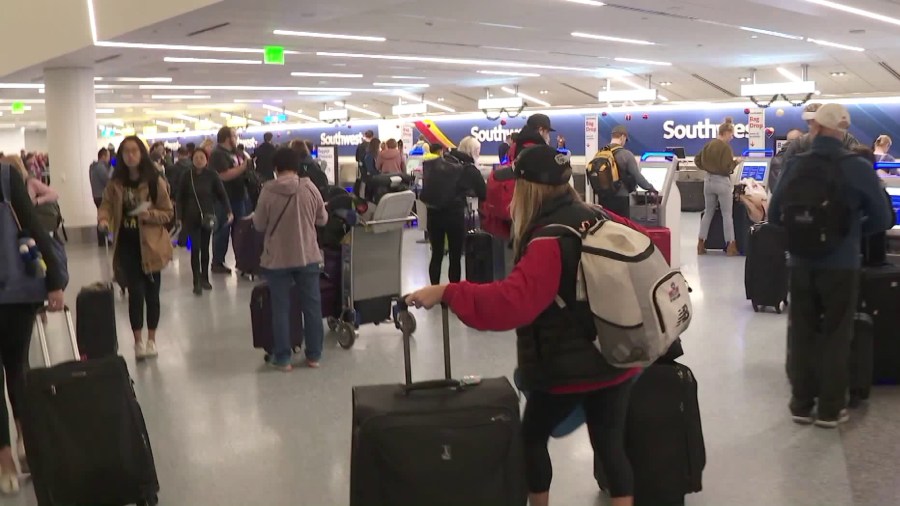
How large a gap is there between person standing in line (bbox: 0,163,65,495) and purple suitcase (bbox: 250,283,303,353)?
2.31 metres

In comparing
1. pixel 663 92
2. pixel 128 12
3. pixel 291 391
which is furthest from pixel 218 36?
pixel 663 92

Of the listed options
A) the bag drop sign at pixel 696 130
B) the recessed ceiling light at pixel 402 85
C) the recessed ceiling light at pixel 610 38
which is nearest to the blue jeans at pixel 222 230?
the recessed ceiling light at pixel 610 38

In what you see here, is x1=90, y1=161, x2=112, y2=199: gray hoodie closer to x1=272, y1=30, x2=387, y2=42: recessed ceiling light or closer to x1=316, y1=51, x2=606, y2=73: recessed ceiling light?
x1=316, y1=51, x2=606, y2=73: recessed ceiling light

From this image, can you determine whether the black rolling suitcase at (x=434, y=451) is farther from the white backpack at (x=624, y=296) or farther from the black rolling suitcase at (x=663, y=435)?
the black rolling suitcase at (x=663, y=435)

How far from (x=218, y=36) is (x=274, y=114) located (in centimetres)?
2215

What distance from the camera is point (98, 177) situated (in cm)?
1431

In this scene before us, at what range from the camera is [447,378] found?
9.41ft

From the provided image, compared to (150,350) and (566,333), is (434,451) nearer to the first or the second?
(566,333)

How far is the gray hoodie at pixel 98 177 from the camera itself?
1427 centimetres

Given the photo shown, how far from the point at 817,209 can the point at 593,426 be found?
2.16 meters

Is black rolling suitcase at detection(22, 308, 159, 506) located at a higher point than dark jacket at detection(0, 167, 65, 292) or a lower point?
lower

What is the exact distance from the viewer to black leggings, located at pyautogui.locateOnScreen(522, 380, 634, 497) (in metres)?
2.90

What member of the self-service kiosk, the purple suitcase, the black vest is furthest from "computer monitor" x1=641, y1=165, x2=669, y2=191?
the black vest

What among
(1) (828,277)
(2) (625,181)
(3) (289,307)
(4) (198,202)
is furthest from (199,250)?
(1) (828,277)
